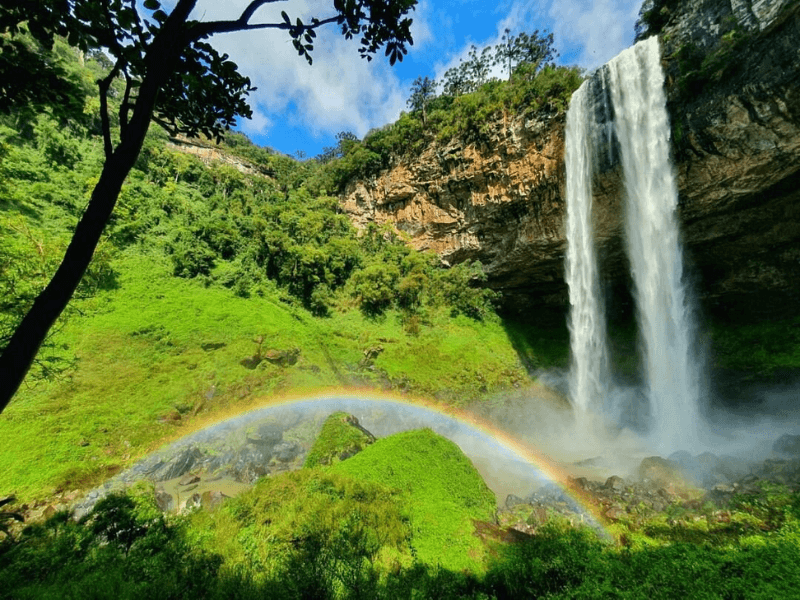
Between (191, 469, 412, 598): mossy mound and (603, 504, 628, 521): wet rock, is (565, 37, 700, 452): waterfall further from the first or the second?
(191, 469, 412, 598): mossy mound

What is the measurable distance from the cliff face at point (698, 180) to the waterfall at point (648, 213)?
0.59m

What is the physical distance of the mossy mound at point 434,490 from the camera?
516 cm

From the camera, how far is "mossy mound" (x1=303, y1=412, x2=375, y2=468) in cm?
924

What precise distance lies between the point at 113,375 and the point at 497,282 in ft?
75.4

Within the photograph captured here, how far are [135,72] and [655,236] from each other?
63.7 ft

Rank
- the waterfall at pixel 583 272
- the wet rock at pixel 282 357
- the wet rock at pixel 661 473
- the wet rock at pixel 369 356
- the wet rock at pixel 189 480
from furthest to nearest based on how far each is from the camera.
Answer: the wet rock at pixel 369 356
the waterfall at pixel 583 272
the wet rock at pixel 282 357
the wet rock at pixel 189 480
the wet rock at pixel 661 473

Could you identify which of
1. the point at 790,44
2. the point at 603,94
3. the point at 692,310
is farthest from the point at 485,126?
the point at 692,310

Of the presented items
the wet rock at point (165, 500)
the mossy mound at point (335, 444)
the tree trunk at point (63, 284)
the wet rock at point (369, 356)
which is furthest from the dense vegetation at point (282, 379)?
the wet rock at point (165, 500)

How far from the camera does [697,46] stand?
41.9ft

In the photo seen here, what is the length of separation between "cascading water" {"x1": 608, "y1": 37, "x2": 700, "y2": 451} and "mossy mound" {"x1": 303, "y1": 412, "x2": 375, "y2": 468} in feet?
40.8

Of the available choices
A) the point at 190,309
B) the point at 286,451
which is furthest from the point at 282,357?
the point at 286,451

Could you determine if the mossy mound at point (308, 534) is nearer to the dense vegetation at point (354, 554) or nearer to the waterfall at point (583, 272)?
the dense vegetation at point (354, 554)

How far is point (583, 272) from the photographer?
1919cm

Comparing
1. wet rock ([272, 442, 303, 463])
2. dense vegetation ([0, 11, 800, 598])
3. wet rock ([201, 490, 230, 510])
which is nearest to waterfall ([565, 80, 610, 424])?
dense vegetation ([0, 11, 800, 598])
